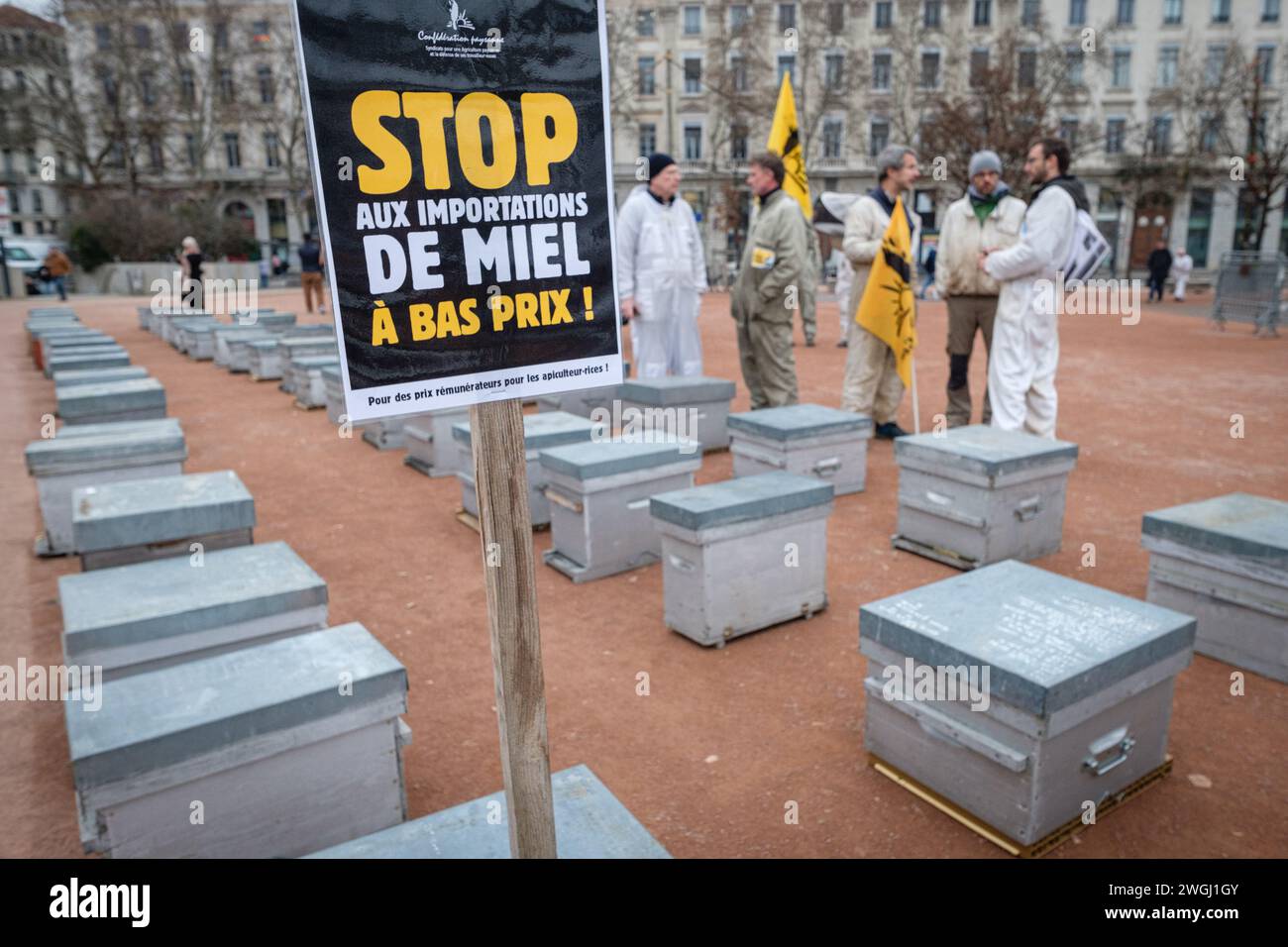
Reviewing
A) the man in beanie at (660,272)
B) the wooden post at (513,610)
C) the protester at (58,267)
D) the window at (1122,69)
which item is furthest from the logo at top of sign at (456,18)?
the window at (1122,69)

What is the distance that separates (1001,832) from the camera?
2986 millimetres

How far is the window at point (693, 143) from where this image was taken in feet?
178

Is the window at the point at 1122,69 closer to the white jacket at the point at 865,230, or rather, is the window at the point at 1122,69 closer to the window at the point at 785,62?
the window at the point at 785,62

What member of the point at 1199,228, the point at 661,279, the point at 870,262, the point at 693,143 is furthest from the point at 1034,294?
the point at 1199,228

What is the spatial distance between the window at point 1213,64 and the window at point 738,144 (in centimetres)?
2303

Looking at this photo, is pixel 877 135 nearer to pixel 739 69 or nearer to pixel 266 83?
pixel 739 69

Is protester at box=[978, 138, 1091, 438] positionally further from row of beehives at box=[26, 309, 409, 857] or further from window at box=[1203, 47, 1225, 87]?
window at box=[1203, 47, 1225, 87]

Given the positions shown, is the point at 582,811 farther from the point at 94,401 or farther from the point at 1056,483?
the point at 94,401

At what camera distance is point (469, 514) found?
6703 millimetres

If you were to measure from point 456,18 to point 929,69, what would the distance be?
5529 centimetres

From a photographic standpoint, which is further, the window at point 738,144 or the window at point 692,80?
the window at point 692,80

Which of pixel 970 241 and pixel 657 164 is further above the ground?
pixel 657 164
